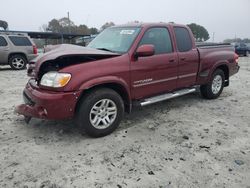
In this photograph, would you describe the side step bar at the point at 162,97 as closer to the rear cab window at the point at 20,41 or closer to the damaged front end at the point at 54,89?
the damaged front end at the point at 54,89

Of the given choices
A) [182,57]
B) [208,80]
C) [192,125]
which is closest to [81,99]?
[192,125]

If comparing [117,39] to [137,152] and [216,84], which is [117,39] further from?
[216,84]

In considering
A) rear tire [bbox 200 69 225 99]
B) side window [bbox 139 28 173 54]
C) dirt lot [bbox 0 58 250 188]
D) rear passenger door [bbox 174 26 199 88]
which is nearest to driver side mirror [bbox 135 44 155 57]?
side window [bbox 139 28 173 54]

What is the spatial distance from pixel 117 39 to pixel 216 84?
10.6 ft

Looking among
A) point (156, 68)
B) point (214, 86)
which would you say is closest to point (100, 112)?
point (156, 68)

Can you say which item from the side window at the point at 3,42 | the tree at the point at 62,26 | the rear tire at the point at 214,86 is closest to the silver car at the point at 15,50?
the side window at the point at 3,42

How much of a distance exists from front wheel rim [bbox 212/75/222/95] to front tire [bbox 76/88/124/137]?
324 cm

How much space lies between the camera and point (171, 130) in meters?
4.30

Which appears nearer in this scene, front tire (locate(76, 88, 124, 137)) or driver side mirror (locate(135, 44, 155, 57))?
front tire (locate(76, 88, 124, 137))

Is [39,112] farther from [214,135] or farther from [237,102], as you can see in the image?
[237,102]

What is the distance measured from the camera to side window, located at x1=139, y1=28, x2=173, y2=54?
453cm

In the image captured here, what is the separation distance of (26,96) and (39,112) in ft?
2.05

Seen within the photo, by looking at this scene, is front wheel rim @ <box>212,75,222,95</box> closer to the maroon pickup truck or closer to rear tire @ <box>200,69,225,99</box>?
rear tire @ <box>200,69,225,99</box>

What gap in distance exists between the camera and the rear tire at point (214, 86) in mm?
6137
